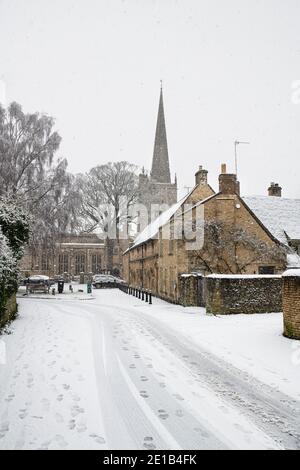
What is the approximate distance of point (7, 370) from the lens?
283 inches

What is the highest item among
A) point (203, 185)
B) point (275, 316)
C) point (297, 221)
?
point (203, 185)

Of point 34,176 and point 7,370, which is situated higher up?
point 34,176

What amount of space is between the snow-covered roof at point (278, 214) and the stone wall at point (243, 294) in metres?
9.38

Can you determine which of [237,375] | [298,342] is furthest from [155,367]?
[298,342]

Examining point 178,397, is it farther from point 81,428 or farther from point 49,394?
point 49,394

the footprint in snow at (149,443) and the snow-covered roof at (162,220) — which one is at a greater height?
the snow-covered roof at (162,220)

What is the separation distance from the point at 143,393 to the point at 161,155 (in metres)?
62.8

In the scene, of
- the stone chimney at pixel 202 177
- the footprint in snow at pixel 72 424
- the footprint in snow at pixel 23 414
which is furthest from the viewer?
the stone chimney at pixel 202 177

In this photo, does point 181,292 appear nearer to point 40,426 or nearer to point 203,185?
point 203,185

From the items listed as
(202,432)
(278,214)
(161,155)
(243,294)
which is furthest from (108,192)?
(202,432)

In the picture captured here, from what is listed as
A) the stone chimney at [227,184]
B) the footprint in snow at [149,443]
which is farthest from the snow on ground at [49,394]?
the stone chimney at [227,184]

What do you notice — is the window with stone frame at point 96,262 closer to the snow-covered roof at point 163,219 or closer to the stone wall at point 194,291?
the snow-covered roof at point 163,219

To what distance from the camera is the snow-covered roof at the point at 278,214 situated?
2608 cm

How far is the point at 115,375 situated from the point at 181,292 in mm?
14085
